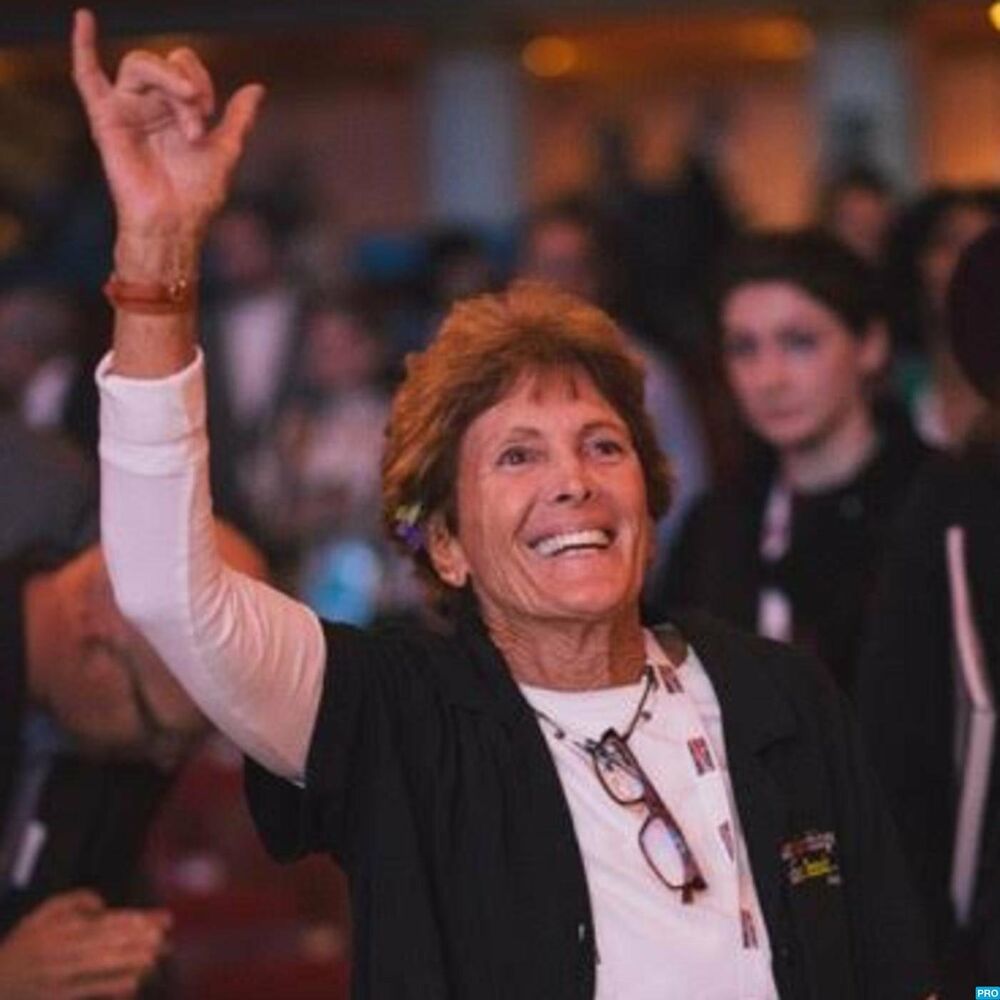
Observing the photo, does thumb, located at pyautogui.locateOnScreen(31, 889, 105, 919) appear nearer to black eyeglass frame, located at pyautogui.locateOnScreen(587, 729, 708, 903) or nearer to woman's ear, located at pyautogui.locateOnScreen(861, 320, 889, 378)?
black eyeglass frame, located at pyautogui.locateOnScreen(587, 729, 708, 903)

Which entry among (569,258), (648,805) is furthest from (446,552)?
(569,258)

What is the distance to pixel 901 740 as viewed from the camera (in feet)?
14.7

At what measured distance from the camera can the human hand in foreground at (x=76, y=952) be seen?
4.29 m

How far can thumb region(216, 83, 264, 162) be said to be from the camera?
334cm

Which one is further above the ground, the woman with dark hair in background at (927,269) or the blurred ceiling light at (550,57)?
the blurred ceiling light at (550,57)

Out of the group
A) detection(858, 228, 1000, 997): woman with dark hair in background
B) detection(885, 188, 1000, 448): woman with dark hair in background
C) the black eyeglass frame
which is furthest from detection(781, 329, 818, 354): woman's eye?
the black eyeglass frame

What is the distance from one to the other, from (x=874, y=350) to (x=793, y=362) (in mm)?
178

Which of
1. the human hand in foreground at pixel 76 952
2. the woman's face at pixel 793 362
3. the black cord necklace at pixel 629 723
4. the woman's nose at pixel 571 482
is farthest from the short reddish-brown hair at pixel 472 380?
the woman's face at pixel 793 362

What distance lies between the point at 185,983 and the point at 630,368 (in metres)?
2.89

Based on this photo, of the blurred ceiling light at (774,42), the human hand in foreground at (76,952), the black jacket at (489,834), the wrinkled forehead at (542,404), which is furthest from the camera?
the blurred ceiling light at (774,42)

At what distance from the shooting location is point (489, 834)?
136 inches

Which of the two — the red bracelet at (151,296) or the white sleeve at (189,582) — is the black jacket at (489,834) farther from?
the red bracelet at (151,296)

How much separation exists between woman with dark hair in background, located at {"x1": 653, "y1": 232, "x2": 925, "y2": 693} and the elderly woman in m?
1.38

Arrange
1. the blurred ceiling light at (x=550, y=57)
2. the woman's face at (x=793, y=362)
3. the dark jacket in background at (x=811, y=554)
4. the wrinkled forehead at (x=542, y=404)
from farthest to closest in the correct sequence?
the blurred ceiling light at (x=550, y=57) → the woman's face at (x=793, y=362) → the dark jacket in background at (x=811, y=554) → the wrinkled forehead at (x=542, y=404)
